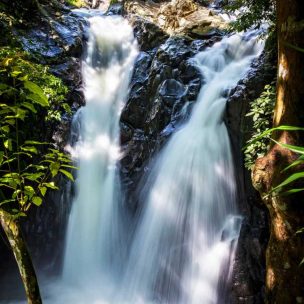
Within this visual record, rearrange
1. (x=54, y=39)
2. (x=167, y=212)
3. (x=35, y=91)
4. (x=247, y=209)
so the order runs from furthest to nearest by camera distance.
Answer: (x=54, y=39)
(x=167, y=212)
(x=247, y=209)
(x=35, y=91)

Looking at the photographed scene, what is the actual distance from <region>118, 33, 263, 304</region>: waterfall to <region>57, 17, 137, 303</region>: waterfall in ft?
2.29

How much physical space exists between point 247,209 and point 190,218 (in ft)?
3.79

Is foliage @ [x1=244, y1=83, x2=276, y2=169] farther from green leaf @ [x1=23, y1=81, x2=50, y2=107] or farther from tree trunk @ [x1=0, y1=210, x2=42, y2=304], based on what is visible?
green leaf @ [x1=23, y1=81, x2=50, y2=107]

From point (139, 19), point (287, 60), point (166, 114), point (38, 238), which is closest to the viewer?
point (287, 60)

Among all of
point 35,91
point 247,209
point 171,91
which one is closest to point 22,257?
point 35,91

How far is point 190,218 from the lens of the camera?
240 inches

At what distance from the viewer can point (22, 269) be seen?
2.10 m

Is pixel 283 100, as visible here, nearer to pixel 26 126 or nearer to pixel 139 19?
pixel 26 126

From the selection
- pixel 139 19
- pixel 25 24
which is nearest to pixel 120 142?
pixel 25 24

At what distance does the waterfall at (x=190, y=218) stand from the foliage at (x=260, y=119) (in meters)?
0.91

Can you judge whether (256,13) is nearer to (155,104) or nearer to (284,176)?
(155,104)

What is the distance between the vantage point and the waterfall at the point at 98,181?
700 centimetres

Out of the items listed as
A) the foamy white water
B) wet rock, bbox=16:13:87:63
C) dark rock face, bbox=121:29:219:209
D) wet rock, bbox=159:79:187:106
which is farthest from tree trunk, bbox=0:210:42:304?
wet rock, bbox=16:13:87:63

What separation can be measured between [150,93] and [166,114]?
96 cm
